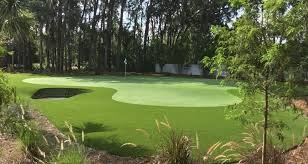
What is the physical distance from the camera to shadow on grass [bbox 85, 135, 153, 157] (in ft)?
29.8

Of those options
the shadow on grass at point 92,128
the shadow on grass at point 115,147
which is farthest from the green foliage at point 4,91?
the shadow on grass at point 115,147

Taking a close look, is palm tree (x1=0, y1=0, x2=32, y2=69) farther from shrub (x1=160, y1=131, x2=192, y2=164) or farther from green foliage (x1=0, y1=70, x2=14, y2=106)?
shrub (x1=160, y1=131, x2=192, y2=164)

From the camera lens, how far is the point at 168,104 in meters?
17.7

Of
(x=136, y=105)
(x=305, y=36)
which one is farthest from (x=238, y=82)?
(x=136, y=105)

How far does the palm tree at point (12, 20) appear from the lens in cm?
1278

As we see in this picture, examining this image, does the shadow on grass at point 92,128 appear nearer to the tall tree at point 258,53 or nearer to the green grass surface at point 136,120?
the green grass surface at point 136,120

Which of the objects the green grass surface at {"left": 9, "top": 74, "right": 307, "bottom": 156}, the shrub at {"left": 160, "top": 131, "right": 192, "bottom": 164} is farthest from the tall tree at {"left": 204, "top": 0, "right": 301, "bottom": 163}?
the green grass surface at {"left": 9, "top": 74, "right": 307, "bottom": 156}

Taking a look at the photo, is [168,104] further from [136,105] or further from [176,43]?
[176,43]

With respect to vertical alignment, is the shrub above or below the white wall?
below

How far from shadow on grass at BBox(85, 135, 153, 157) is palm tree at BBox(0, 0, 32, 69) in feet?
13.2

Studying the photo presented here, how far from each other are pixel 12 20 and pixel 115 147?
5436 mm

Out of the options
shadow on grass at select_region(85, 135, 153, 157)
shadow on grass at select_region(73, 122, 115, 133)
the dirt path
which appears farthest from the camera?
shadow on grass at select_region(73, 122, 115, 133)

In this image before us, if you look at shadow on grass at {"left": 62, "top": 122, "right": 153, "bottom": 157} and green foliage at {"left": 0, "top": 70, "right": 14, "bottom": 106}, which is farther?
green foliage at {"left": 0, "top": 70, "right": 14, "bottom": 106}

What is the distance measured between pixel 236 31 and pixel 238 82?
0.75 meters
